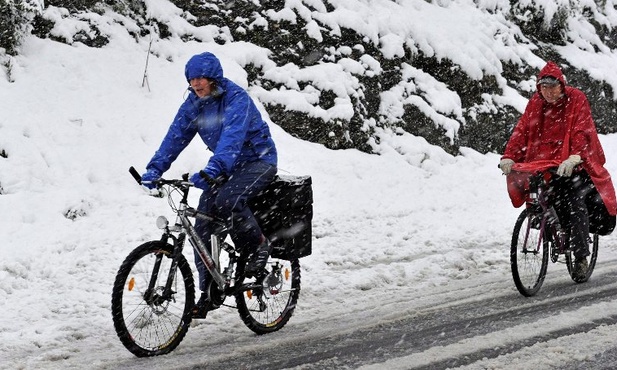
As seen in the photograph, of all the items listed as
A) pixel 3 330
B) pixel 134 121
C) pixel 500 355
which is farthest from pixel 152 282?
pixel 134 121

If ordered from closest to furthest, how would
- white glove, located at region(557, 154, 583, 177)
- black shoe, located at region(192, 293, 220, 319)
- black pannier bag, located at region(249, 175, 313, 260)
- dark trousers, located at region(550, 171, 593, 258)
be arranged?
black shoe, located at region(192, 293, 220, 319)
black pannier bag, located at region(249, 175, 313, 260)
white glove, located at region(557, 154, 583, 177)
dark trousers, located at region(550, 171, 593, 258)

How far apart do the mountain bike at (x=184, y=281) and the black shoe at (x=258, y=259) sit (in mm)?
62

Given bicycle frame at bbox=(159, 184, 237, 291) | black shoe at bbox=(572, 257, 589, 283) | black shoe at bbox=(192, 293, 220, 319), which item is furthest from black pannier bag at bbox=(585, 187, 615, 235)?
black shoe at bbox=(192, 293, 220, 319)

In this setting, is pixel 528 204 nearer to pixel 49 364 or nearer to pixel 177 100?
pixel 49 364

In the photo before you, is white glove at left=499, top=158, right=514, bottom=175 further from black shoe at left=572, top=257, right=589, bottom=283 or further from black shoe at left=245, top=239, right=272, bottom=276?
black shoe at left=245, top=239, right=272, bottom=276

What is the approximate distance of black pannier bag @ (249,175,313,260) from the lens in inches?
221

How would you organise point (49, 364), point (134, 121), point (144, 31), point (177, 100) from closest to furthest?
point (49, 364), point (134, 121), point (177, 100), point (144, 31)

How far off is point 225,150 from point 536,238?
3514 mm

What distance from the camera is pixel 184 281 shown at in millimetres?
4879

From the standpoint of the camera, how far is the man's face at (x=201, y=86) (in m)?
4.92

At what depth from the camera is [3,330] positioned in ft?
17.4

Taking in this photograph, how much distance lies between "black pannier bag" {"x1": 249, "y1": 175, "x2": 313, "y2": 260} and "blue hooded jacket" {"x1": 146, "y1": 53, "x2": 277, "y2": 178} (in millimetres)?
349

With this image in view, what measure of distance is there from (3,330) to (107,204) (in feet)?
10.6

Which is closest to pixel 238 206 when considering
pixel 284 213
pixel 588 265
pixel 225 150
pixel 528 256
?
pixel 225 150
